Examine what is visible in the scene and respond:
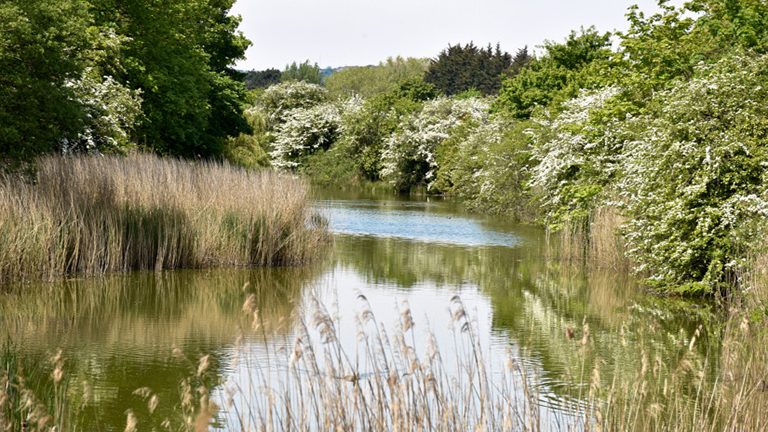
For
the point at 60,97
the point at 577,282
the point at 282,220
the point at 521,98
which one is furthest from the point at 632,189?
the point at 521,98

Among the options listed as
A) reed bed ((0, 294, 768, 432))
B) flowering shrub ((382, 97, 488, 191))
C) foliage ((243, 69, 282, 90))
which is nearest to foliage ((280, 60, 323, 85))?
foliage ((243, 69, 282, 90))

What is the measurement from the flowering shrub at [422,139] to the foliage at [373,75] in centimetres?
4639

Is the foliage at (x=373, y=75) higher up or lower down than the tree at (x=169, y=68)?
higher up

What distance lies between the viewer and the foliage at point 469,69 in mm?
89438

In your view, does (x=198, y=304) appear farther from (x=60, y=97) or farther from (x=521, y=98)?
(x=521, y=98)

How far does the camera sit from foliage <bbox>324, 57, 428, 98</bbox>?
4163 inches

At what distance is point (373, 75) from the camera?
111 m

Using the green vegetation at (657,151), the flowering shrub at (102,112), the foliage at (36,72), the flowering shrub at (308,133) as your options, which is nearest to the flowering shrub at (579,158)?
the green vegetation at (657,151)

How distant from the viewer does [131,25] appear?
3073 cm

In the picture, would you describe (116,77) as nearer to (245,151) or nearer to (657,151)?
(657,151)

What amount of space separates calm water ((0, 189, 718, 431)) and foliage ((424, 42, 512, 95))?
67925mm

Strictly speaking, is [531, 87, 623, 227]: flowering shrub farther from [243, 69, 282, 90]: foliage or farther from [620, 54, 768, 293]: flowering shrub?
[243, 69, 282, 90]: foliage

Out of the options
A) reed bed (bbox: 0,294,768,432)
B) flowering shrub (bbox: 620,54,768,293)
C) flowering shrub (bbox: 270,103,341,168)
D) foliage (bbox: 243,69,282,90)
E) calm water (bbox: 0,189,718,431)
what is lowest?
calm water (bbox: 0,189,718,431)

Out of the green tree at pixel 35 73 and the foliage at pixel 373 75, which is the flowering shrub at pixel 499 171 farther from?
the foliage at pixel 373 75
